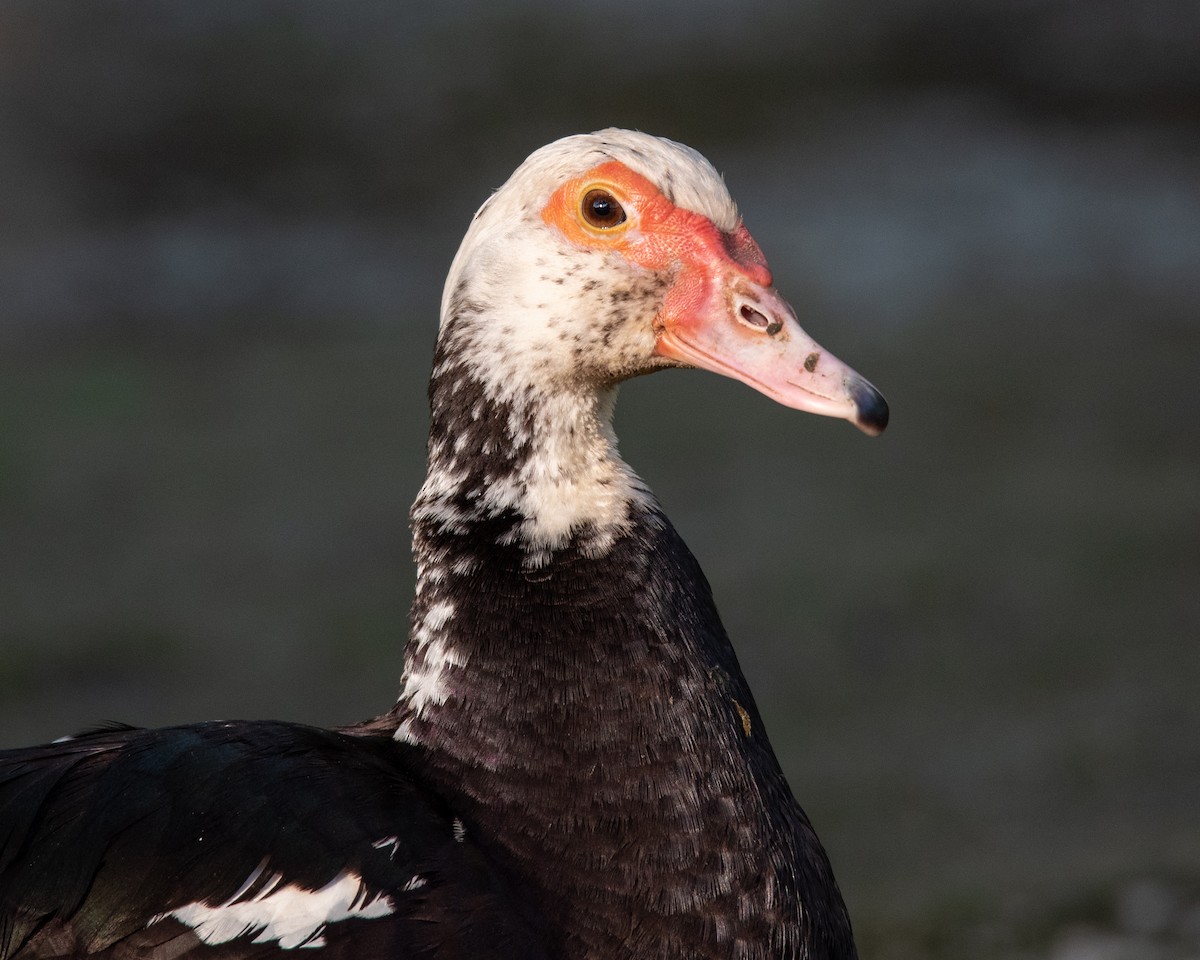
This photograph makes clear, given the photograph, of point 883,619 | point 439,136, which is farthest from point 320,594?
point 439,136

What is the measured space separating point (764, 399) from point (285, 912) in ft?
22.4

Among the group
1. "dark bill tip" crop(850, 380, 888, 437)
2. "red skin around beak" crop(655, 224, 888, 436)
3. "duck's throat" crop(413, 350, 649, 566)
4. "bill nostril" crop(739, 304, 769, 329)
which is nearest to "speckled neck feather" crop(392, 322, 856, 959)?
"duck's throat" crop(413, 350, 649, 566)

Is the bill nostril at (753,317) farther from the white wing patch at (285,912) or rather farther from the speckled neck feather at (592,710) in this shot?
the white wing patch at (285,912)

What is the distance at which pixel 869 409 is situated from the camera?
2896 mm

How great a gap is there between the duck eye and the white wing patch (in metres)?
1.25

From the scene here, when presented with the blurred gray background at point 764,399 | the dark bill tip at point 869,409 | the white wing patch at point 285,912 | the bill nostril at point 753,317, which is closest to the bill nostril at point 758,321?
the bill nostril at point 753,317

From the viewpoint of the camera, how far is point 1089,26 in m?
13.1

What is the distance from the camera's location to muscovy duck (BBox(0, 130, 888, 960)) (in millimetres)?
2734

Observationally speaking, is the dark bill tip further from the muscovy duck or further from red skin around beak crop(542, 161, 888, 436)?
red skin around beak crop(542, 161, 888, 436)

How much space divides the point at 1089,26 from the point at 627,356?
1111cm

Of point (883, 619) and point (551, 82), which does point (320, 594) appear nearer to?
point (883, 619)

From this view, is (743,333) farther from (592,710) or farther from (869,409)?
(592,710)

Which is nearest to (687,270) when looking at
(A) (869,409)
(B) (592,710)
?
(A) (869,409)

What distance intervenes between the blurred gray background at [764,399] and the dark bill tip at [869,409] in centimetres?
283
